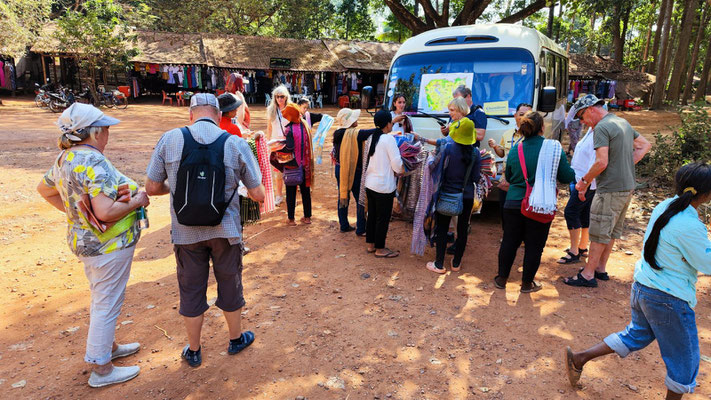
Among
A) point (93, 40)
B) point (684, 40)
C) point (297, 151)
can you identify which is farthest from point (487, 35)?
point (93, 40)

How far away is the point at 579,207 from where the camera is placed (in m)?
4.85

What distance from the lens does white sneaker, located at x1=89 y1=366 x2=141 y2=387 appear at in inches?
113

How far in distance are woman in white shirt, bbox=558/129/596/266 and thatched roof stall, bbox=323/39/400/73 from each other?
19.8 metres

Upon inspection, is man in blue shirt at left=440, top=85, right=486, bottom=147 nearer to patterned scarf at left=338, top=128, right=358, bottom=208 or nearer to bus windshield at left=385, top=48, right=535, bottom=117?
bus windshield at left=385, top=48, right=535, bottom=117

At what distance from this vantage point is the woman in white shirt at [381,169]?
4.66 m

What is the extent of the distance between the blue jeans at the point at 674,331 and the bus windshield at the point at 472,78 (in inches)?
158

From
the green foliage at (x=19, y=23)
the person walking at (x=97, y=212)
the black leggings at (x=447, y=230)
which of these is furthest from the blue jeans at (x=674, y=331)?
the green foliage at (x=19, y=23)

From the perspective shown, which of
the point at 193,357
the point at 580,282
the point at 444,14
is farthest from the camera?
the point at 444,14

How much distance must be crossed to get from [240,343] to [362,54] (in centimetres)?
2332

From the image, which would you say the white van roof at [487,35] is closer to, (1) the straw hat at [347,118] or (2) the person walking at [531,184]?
(1) the straw hat at [347,118]

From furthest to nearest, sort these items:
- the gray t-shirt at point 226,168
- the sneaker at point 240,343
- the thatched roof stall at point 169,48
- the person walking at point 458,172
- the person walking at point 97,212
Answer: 1. the thatched roof stall at point 169,48
2. the person walking at point 458,172
3. the sneaker at point 240,343
4. the gray t-shirt at point 226,168
5. the person walking at point 97,212

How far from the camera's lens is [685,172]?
2432mm

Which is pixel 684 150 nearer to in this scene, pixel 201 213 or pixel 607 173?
pixel 607 173

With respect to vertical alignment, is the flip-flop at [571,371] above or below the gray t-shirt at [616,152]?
below
